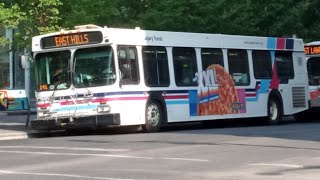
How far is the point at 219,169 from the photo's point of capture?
39.0 feet

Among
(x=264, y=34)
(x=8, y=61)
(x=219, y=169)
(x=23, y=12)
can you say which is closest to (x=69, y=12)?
(x=23, y=12)

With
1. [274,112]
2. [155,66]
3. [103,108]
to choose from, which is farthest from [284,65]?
[103,108]

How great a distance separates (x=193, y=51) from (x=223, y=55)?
1663 mm

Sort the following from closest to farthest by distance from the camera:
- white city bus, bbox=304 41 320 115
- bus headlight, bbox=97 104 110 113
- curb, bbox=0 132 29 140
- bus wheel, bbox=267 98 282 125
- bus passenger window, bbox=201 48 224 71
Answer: bus headlight, bbox=97 104 110 113 < curb, bbox=0 132 29 140 < bus passenger window, bbox=201 48 224 71 < bus wheel, bbox=267 98 282 125 < white city bus, bbox=304 41 320 115

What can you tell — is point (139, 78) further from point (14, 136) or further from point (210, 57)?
point (14, 136)

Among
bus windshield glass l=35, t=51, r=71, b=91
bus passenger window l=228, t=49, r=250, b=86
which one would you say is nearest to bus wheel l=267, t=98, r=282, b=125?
bus passenger window l=228, t=49, r=250, b=86

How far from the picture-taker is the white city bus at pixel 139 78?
1970 cm

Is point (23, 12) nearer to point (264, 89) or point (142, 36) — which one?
point (142, 36)

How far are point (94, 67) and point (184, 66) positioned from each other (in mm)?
3539

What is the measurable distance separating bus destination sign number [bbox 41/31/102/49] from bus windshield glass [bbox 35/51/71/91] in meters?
0.27

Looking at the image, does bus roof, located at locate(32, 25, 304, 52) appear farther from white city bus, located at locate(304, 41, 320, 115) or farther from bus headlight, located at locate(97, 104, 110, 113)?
bus headlight, located at locate(97, 104, 110, 113)

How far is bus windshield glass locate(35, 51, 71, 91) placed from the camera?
20.4 m

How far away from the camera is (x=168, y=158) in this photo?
44.1ft

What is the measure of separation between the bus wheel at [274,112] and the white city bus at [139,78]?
124 cm
